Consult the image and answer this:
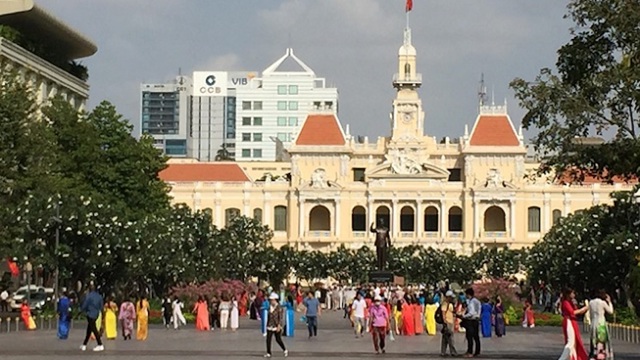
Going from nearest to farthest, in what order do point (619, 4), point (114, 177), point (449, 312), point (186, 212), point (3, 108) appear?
1. point (619, 4)
2. point (449, 312)
3. point (3, 108)
4. point (114, 177)
5. point (186, 212)

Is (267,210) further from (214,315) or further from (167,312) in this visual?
(167,312)

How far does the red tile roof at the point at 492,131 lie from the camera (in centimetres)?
12775

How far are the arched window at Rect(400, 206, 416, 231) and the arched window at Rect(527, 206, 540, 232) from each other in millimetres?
9885

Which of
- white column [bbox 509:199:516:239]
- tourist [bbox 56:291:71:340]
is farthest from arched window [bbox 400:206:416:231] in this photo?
tourist [bbox 56:291:71:340]

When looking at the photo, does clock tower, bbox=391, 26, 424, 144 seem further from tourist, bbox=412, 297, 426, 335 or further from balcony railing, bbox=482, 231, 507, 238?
tourist, bbox=412, 297, 426, 335

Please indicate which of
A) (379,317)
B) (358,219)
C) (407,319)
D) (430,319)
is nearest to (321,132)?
(358,219)

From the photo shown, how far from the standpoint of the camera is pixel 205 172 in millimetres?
131625

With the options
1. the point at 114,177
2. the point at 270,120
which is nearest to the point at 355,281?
the point at 114,177

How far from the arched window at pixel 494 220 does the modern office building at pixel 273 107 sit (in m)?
62.9

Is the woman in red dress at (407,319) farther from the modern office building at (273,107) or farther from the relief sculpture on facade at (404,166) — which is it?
the modern office building at (273,107)

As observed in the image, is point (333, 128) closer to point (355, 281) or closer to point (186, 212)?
point (355, 281)

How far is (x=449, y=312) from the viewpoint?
33.1m

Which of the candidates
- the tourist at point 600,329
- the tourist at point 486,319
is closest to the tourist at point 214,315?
the tourist at point 486,319

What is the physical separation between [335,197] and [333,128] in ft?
26.3
